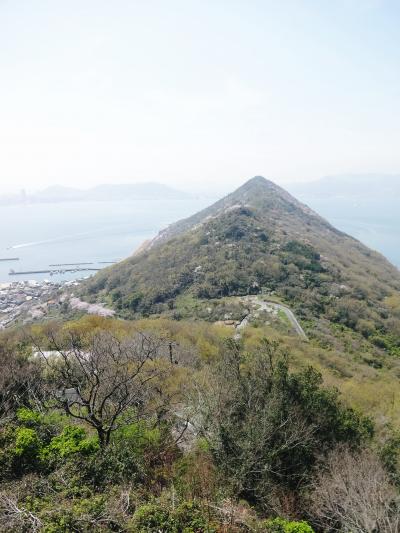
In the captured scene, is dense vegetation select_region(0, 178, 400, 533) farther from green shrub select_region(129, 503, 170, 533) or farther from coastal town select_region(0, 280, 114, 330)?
coastal town select_region(0, 280, 114, 330)

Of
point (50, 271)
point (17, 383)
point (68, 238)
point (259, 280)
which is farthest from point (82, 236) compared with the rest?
point (17, 383)

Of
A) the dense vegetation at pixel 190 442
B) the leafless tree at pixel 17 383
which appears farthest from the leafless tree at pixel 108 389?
the leafless tree at pixel 17 383

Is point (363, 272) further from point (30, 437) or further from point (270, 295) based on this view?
point (30, 437)

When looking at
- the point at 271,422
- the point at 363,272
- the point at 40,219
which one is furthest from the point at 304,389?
the point at 40,219

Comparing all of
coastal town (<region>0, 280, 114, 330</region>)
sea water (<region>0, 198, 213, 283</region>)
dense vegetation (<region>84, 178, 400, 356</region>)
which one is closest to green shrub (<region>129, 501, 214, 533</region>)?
dense vegetation (<region>84, 178, 400, 356</region>)

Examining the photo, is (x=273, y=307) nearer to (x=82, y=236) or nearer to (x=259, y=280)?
(x=259, y=280)
